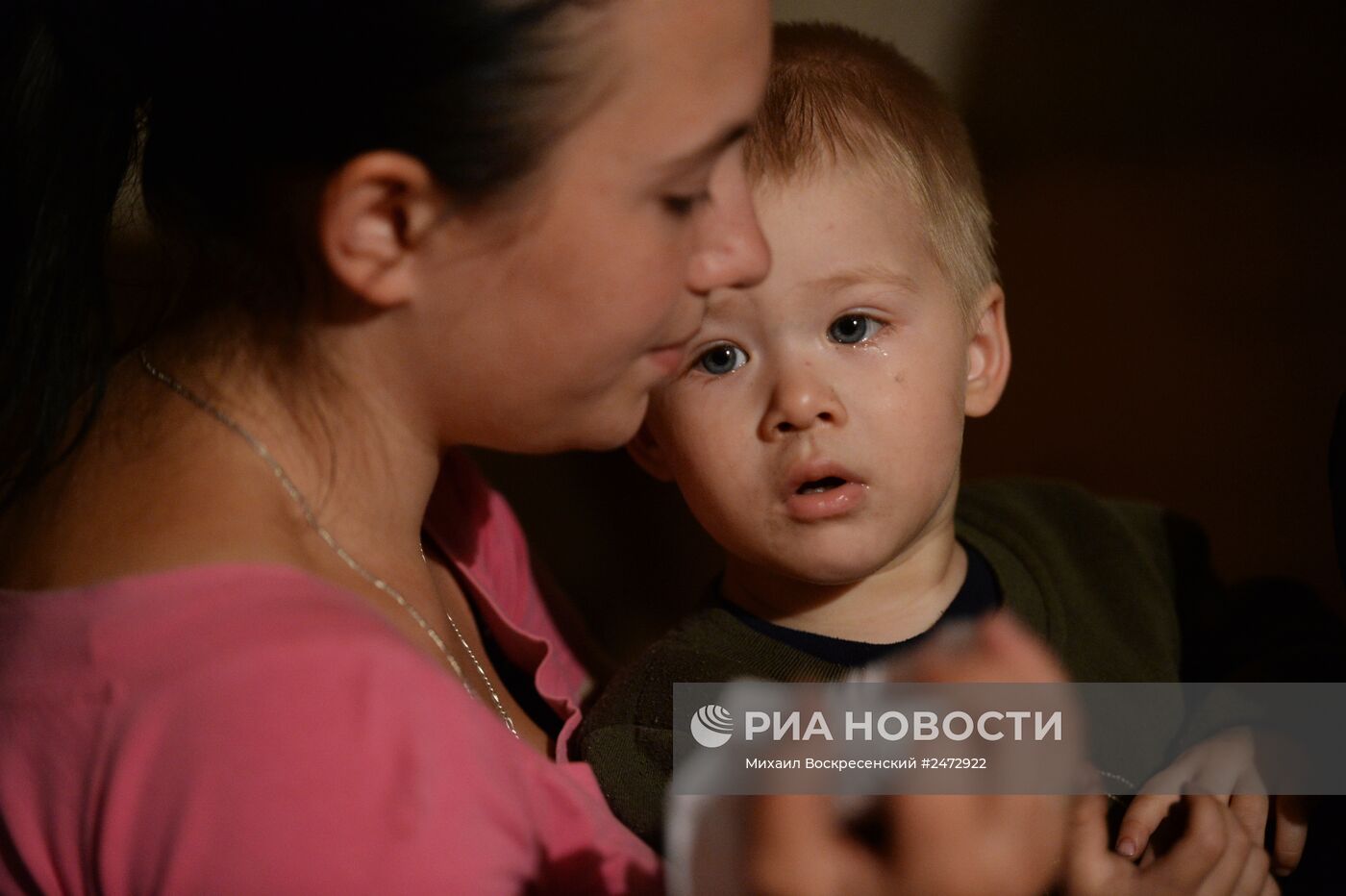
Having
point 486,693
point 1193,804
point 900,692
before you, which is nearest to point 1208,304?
point 1193,804

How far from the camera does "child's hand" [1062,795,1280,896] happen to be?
833 millimetres

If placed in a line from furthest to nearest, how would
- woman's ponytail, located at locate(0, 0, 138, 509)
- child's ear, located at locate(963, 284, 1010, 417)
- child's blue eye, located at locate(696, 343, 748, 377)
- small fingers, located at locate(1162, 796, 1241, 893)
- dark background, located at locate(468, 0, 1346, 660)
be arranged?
dark background, located at locate(468, 0, 1346, 660)
child's ear, located at locate(963, 284, 1010, 417)
child's blue eye, located at locate(696, 343, 748, 377)
small fingers, located at locate(1162, 796, 1241, 893)
woman's ponytail, located at locate(0, 0, 138, 509)

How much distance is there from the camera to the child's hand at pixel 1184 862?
2.73ft

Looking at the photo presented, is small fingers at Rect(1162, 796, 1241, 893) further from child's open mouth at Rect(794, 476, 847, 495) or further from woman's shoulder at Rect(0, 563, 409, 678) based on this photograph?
woman's shoulder at Rect(0, 563, 409, 678)

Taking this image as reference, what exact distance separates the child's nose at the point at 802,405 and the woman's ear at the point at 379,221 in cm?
30

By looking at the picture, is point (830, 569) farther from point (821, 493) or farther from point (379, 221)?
point (379, 221)

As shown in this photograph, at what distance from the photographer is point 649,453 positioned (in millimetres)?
1092

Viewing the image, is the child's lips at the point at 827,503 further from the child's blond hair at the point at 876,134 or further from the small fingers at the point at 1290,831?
the small fingers at the point at 1290,831

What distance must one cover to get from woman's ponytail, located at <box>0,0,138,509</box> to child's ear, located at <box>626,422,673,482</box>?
0.44 meters

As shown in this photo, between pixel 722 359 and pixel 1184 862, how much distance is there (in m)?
0.49

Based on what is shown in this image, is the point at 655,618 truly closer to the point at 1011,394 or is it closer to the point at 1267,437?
the point at 1011,394

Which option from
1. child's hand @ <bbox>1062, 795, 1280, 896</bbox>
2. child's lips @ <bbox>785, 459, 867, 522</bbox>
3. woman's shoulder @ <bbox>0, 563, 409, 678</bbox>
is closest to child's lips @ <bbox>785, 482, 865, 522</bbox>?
child's lips @ <bbox>785, 459, 867, 522</bbox>
